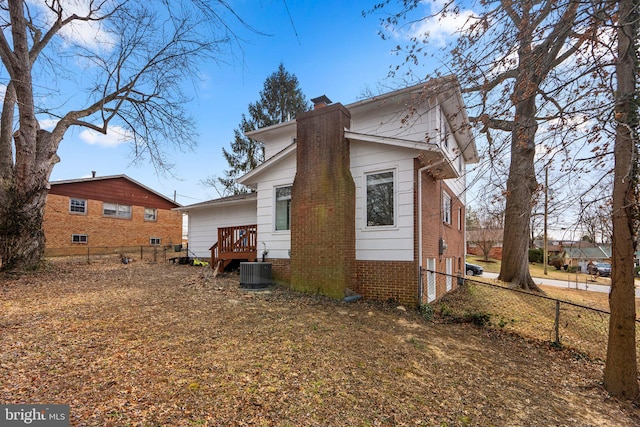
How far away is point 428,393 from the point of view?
3504mm

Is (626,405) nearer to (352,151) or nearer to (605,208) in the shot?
(605,208)

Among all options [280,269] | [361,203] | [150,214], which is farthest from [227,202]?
[150,214]

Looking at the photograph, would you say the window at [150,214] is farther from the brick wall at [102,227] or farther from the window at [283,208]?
the window at [283,208]

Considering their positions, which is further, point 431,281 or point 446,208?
point 446,208

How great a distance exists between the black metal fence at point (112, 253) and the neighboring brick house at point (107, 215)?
32cm

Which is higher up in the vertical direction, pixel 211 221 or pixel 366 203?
pixel 366 203

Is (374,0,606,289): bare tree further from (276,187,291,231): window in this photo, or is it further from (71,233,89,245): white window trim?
(71,233,89,245): white window trim

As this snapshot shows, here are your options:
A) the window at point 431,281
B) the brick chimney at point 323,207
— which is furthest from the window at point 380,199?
the window at point 431,281

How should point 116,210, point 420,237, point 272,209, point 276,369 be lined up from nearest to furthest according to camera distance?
1. point 276,369
2. point 420,237
3. point 272,209
4. point 116,210

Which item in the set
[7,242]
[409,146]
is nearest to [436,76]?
[409,146]

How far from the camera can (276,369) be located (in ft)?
12.1

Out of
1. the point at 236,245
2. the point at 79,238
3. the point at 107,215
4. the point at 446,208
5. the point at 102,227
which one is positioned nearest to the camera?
the point at 446,208

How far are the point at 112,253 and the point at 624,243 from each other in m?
24.1

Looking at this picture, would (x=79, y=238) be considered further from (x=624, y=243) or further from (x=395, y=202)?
(x=624, y=243)
